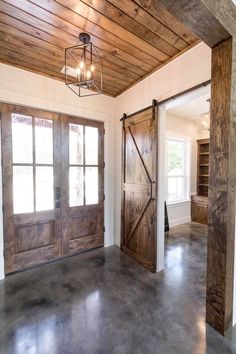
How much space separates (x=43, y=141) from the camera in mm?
2760

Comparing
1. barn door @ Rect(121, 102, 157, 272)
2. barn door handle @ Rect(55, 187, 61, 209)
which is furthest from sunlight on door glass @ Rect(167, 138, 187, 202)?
barn door handle @ Rect(55, 187, 61, 209)

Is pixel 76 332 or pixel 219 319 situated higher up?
pixel 219 319

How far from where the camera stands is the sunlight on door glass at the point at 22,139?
8.31 feet

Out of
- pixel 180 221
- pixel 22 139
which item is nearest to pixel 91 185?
pixel 22 139

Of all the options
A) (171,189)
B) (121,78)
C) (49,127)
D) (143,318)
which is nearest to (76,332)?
(143,318)

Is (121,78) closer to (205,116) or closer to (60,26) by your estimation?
(60,26)

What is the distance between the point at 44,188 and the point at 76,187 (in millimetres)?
518

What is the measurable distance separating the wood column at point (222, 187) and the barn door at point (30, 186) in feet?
7.15

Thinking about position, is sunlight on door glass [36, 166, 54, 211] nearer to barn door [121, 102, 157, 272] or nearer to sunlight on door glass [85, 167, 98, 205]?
sunlight on door glass [85, 167, 98, 205]

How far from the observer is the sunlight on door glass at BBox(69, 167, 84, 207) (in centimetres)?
304

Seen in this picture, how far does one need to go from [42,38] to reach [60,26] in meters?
0.29

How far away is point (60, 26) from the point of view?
1.83 m

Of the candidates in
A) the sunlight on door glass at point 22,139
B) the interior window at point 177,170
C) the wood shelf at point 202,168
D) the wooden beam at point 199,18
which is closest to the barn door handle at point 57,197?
the sunlight on door glass at point 22,139

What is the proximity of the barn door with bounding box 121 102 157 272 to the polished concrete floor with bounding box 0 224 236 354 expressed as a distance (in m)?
0.29
